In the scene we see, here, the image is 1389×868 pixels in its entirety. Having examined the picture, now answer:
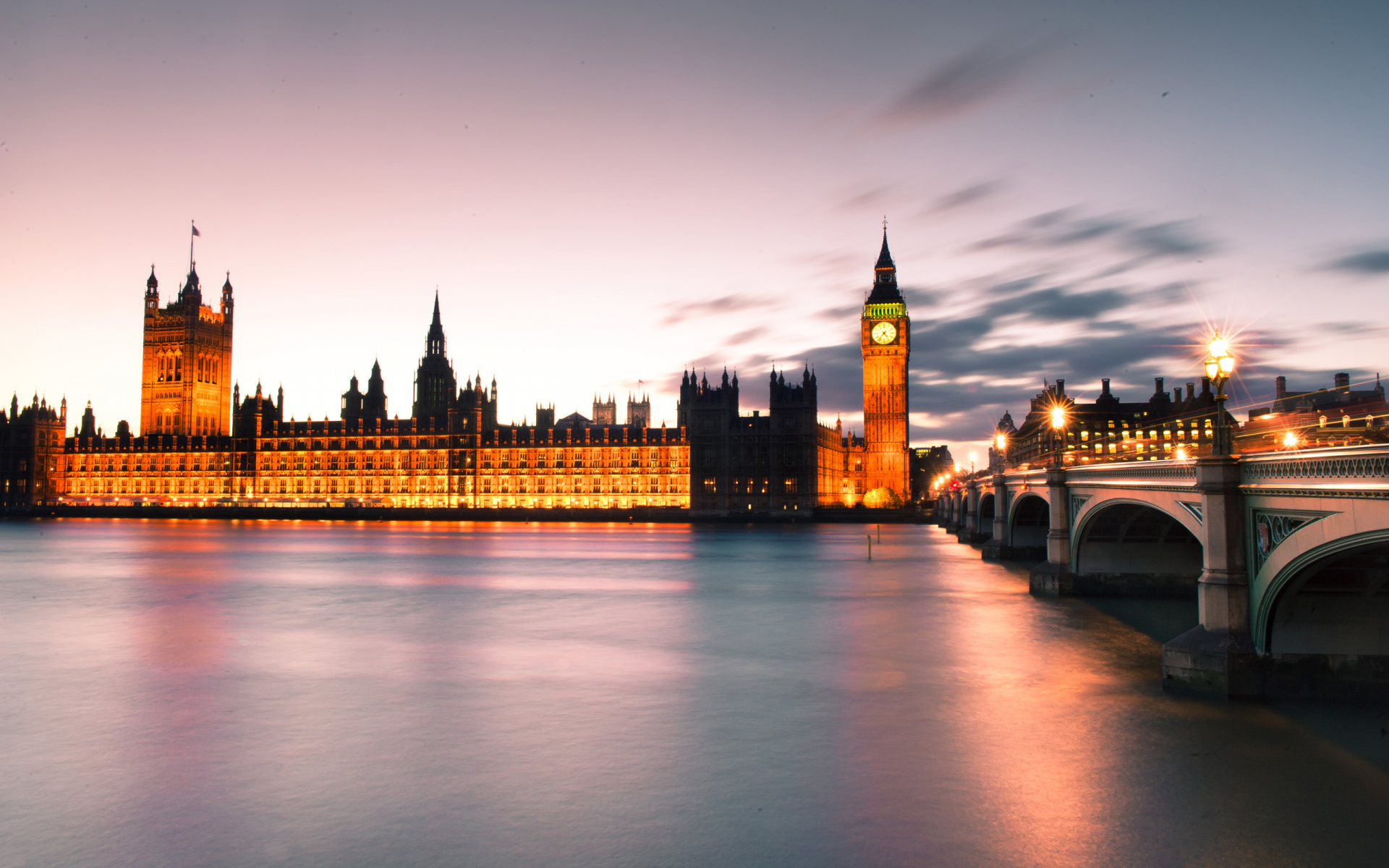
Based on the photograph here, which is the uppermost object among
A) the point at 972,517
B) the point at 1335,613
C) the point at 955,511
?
the point at 1335,613

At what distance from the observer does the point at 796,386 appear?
154m

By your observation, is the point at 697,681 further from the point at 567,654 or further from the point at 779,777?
the point at 779,777

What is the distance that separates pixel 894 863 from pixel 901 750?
5.11 m

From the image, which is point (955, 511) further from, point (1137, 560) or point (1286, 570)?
point (1286, 570)

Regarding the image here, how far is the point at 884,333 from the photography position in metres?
165

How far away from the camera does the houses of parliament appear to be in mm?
151375

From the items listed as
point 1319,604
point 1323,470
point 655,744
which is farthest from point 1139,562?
point 655,744

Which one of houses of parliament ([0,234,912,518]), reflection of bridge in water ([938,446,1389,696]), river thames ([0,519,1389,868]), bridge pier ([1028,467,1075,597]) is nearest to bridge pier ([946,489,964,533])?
houses of parliament ([0,234,912,518])

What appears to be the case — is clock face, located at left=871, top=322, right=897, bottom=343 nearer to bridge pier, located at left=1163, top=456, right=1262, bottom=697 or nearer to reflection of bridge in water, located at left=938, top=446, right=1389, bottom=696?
reflection of bridge in water, located at left=938, top=446, right=1389, bottom=696

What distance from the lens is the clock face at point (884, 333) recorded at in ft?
541

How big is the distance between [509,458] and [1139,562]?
13415cm

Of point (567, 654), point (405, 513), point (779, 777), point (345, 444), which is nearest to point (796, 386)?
point (405, 513)

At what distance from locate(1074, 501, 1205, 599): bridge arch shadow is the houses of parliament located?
10180cm

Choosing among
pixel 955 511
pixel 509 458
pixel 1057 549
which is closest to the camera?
pixel 1057 549
